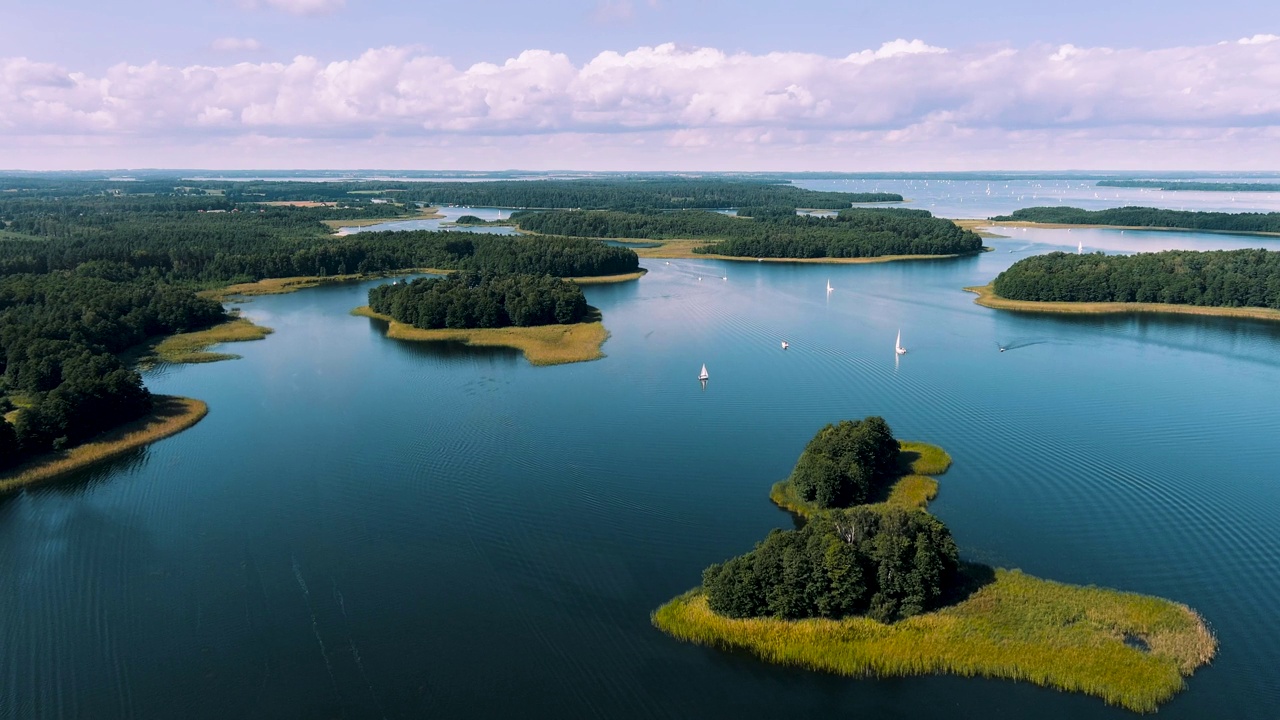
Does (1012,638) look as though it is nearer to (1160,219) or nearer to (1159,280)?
(1159,280)

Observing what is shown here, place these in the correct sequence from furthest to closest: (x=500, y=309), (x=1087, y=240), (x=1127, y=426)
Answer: (x=1087, y=240) → (x=500, y=309) → (x=1127, y=426)

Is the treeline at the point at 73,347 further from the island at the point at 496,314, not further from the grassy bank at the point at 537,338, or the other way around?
the grassy bank at the point at 537,338

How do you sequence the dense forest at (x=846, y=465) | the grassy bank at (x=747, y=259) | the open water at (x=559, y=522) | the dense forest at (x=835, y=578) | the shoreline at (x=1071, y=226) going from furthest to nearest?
the shoreline at (x=1071, y=226) → the grassy bank at (x=747, y=259) → the dense forest at (x=846, y=465) → the dense forest at (x=835, y=578) → the open water at (x=559, y=522)

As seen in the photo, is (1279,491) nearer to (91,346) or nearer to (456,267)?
(91,346)

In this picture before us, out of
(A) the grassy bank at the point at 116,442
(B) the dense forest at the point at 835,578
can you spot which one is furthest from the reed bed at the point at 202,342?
(B) the dense forest at the point at 835,578

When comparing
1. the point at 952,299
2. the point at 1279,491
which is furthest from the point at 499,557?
the point at 952,299

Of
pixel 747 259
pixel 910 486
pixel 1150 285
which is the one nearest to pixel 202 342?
pixel 910 486
